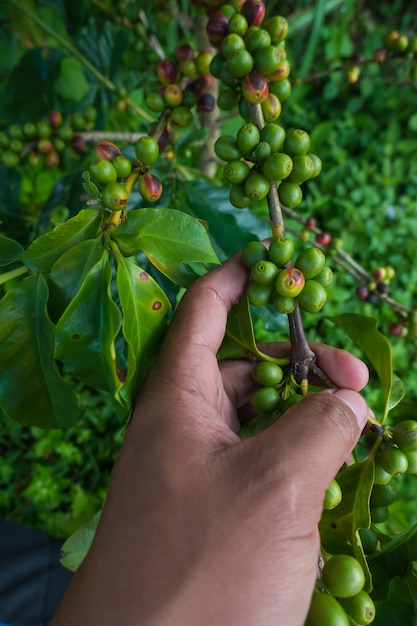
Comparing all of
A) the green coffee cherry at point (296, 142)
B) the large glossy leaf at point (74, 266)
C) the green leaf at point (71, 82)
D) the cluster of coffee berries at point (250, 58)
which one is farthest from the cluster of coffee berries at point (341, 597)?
the green leaf at point (71, 82)

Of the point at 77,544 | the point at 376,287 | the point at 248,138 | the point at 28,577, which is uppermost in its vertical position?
the point at 248,138

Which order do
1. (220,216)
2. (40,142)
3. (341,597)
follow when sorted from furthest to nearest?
1. (40,142)
2. (220,216)
3. (341,597)

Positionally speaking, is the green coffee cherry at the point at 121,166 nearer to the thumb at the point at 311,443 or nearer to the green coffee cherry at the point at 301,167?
the green coffee cherry at the point at 301,167

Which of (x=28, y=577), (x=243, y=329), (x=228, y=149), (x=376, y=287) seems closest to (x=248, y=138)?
(x=228, y=149)

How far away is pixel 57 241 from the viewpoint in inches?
34.6

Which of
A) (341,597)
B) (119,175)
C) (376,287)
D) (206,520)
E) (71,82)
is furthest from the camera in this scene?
(71,82)

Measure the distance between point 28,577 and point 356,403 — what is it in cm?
143

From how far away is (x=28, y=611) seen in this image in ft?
5.39

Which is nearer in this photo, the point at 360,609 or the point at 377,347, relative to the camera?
the point at 360,609

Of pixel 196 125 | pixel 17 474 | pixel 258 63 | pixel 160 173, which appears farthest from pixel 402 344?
pixel 17 474

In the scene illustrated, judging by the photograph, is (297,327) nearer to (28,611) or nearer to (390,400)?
(390,400)

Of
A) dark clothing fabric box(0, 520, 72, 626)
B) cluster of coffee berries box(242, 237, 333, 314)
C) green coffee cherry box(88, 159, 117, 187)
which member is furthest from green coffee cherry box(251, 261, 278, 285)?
dark clothing fabric box(0, 520, 72, 626)

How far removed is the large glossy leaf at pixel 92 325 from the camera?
30.5 inches

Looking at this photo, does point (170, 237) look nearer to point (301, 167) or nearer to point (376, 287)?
point (301, 167)
